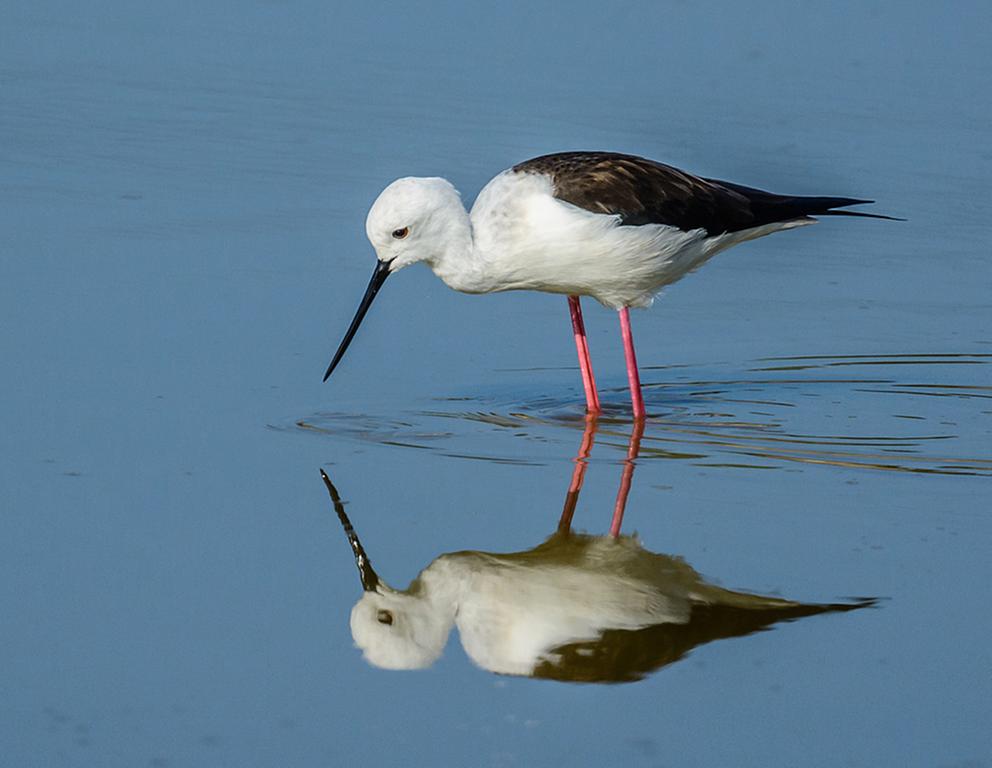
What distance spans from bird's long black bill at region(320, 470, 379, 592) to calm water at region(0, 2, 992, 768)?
0.10ft

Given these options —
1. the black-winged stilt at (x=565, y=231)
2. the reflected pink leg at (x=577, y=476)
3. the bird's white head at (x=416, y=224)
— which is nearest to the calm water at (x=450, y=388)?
the reflected pink leg at (x=577, y=476)

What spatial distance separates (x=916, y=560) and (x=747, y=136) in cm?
529

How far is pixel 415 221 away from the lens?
709 centimetres

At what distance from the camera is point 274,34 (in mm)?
12172

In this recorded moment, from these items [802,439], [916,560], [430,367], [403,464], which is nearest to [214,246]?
[430,367]

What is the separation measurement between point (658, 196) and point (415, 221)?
43.1 inches

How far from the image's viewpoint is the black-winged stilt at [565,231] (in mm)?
7156

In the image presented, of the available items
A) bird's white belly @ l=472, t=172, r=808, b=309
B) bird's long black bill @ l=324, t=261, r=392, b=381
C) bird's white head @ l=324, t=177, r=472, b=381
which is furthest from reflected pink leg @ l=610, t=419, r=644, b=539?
bird's long black bill @ l=324, t=261, r=392, b=381

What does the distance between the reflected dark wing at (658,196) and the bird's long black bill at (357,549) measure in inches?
65.2

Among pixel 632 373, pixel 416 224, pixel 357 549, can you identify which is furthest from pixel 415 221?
pixel 357 549

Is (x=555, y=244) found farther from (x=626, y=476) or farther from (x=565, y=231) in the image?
(x=626, y=476)

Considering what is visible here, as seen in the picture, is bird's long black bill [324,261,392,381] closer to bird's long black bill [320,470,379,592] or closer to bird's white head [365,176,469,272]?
bird's white head [365,176,469,272]

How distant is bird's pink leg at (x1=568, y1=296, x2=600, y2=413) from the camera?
7438 millimetres

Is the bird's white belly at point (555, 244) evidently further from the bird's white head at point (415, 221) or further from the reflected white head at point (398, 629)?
the reflected white head at point (398, 629)
